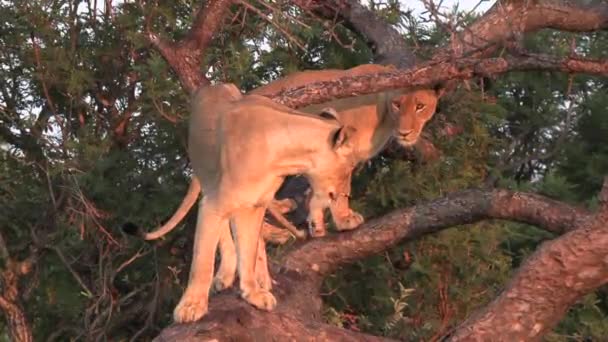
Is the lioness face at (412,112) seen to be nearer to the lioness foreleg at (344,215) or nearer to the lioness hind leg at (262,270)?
the lioness foreleg at (344,215)

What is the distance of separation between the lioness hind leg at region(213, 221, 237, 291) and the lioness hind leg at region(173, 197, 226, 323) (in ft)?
1.06

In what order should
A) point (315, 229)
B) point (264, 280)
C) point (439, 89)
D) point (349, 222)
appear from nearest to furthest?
1. point (264, 280)
2. point (315, 229)
3. point (349, 222)
4. point (439, 89)

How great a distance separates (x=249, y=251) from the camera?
16.1ft

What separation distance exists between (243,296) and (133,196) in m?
2.67

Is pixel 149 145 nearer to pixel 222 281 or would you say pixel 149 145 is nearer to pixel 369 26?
pixel 369 26

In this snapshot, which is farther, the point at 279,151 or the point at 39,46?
the point at 39,46

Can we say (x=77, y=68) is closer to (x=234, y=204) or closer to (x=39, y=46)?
(x=39, y=46)

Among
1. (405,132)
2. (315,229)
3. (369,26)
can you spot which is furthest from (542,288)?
(369,26)

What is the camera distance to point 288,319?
4.83 meters

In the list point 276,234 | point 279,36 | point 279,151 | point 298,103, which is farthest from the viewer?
point 279,36

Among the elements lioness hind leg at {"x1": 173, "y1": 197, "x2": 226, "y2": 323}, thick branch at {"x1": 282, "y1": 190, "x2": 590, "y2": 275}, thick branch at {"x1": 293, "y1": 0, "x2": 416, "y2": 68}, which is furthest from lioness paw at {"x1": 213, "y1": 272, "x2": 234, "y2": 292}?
thick branch at {"x1": 293, "y1": 0, "x2": 416, "y2": 68}

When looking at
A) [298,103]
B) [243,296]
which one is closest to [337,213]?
[298,103]

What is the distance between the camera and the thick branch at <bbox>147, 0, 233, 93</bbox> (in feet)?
20.1

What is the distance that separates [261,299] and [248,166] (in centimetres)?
58
